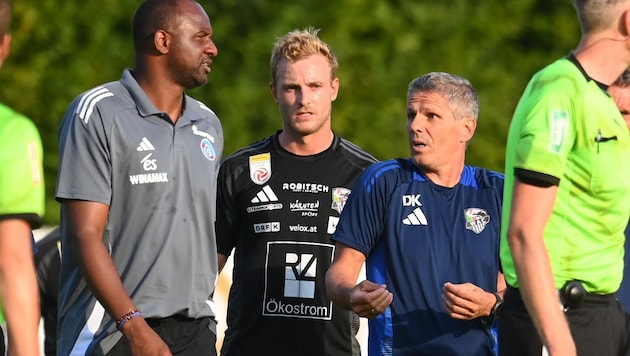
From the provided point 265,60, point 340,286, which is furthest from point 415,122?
point 265,60

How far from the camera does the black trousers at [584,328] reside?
501cm

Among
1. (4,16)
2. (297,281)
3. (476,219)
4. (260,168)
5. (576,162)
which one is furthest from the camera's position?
(260,168)

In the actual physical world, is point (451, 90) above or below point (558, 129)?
above

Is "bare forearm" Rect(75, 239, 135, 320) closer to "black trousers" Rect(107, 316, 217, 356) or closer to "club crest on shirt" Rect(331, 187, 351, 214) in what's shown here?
"black trousers" Rect(107, 316, 217, 356)

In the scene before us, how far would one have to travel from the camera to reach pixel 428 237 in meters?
6.20

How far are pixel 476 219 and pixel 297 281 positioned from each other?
112 cm

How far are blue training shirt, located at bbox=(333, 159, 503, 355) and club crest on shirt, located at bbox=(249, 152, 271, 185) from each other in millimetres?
968

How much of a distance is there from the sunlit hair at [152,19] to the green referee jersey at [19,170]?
5.69 ft

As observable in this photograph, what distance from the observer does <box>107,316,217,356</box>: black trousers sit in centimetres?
591

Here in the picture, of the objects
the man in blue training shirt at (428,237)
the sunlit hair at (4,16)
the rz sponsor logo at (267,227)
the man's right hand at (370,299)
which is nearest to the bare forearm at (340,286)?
the man in blue training shirt at (428,237)

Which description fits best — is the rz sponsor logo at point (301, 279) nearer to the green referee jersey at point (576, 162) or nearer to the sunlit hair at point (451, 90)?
the sunlit hair at point (451, 90)

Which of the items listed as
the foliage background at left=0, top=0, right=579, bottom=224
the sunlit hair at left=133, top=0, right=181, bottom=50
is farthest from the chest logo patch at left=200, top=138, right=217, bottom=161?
the foliage background at left=0, top=0, right=579, bottom=224

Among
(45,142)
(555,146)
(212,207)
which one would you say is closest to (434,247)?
(212,207)

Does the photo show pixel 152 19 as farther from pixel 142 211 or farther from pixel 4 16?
pixel 4 16
